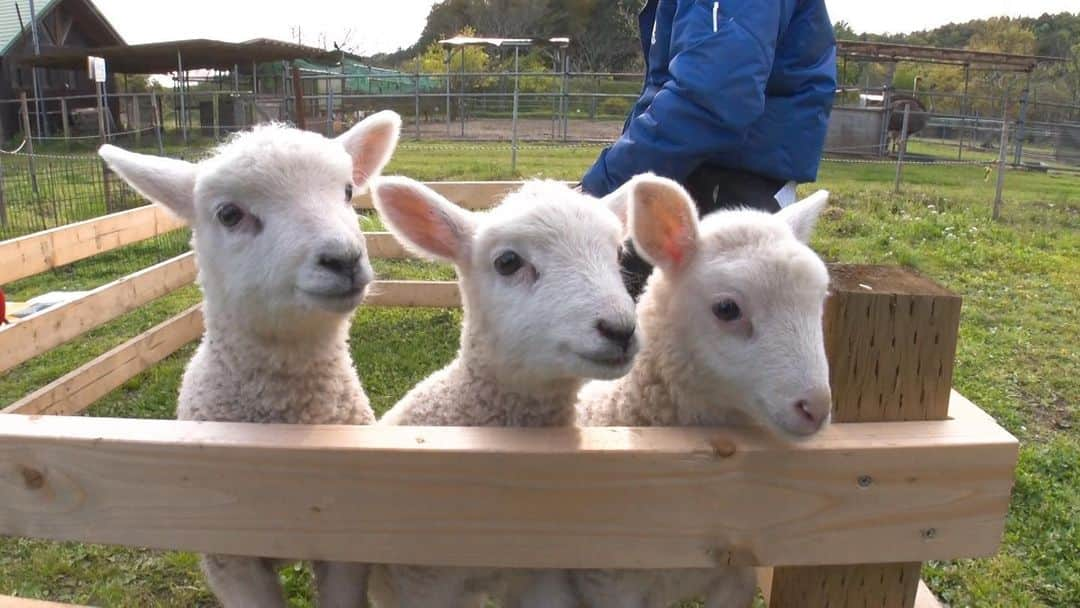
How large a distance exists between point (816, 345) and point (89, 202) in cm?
1264

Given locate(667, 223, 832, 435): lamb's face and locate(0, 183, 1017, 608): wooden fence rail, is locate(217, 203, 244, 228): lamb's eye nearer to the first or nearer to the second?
locate(0, 183, 1017, 608): wooden fence rail

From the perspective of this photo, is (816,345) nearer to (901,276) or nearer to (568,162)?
(901,276)

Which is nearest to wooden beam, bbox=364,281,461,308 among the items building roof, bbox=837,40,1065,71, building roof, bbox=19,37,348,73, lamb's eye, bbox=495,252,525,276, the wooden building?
lamb's eye, bbox=495,252,525,276

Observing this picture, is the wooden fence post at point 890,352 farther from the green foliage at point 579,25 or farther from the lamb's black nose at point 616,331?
the green foliage at point 579,25

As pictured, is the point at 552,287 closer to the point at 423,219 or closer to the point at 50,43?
the point at 423,219

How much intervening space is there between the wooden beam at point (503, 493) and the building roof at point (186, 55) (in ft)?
68.5

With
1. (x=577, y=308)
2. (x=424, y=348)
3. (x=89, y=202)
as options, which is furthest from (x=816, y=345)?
(x=89, y=202)

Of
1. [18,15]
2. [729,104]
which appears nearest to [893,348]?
[729,104]

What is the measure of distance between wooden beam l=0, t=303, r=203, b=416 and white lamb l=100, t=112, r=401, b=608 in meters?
2.52

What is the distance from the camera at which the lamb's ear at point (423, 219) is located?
2.10 metres

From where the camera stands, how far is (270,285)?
1966 millimetres

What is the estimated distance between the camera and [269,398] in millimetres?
2174

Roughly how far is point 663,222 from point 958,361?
5297mm

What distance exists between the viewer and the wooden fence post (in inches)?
63.0
